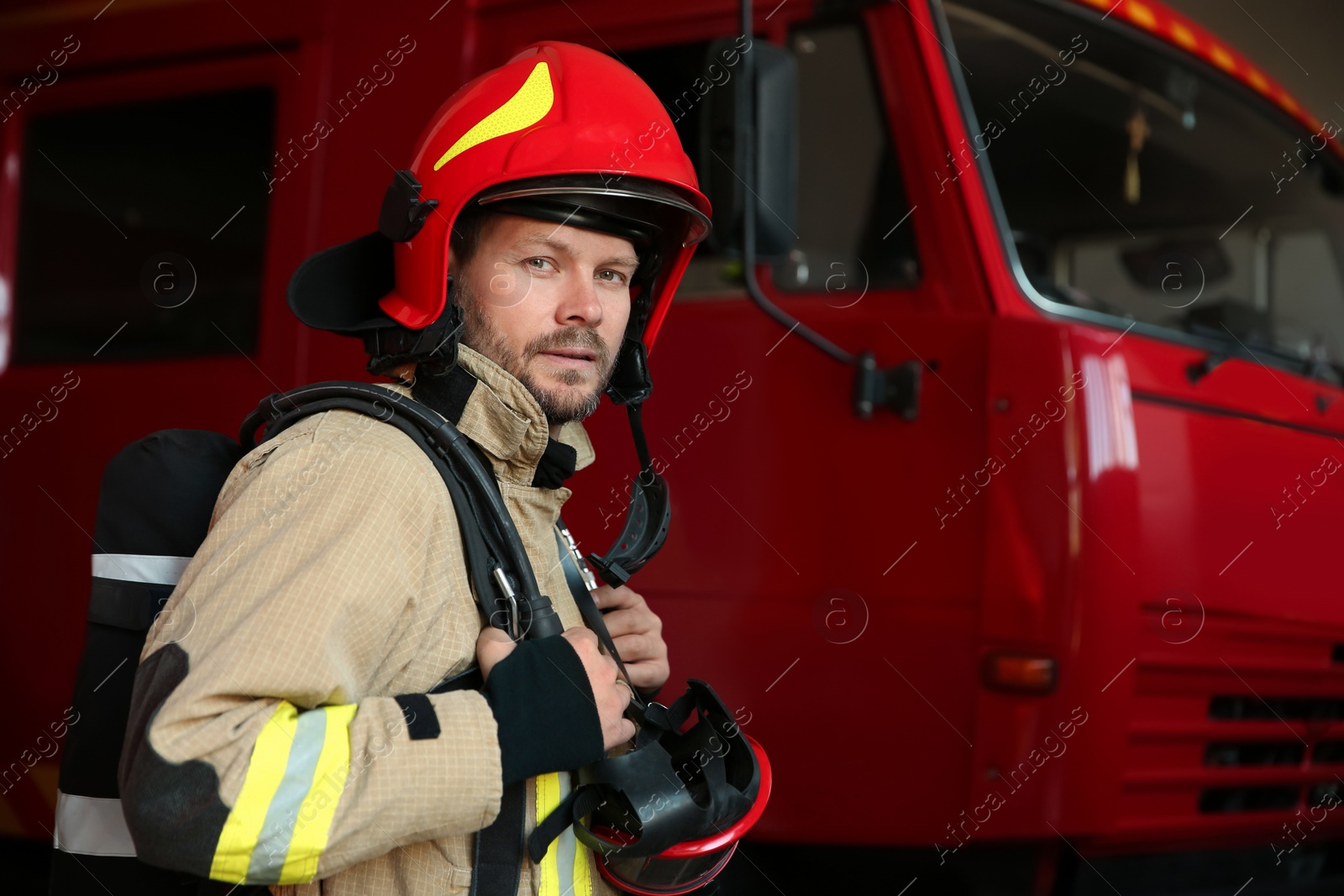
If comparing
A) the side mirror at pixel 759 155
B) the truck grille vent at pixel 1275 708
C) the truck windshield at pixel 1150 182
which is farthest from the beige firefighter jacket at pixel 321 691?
the truck grille vent at pixel 1275 708

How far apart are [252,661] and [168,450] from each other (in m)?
0.47

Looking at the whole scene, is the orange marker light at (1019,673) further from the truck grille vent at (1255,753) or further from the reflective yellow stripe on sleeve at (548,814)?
the reflective yellow stripe on sleeve at (548,814)

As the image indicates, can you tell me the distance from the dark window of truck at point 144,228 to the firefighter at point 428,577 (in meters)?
1.50

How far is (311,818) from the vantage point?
1.11 m

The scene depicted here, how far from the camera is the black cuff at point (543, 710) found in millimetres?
1211

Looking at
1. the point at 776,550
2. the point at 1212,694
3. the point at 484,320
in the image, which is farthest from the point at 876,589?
the point at 484,320

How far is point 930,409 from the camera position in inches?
91.2

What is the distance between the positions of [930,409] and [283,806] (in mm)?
1570

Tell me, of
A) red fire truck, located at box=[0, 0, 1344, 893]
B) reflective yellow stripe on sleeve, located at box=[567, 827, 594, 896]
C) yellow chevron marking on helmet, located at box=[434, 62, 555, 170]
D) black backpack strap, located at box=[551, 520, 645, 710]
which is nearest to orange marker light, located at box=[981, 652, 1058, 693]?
red fire truck, located at box=[0, 0, 1344, 893]

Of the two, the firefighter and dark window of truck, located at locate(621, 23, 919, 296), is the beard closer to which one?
the firefighter

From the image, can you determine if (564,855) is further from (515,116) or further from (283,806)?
(515,116)

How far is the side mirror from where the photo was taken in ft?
Answer: 7.09

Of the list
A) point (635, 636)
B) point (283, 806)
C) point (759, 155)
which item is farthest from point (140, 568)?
point (759, 155)

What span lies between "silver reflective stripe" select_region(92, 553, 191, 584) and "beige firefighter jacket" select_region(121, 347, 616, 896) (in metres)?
0.15
